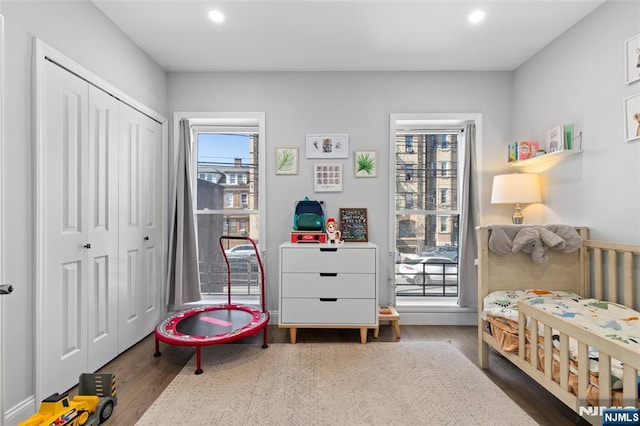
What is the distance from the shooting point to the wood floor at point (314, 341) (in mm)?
1798

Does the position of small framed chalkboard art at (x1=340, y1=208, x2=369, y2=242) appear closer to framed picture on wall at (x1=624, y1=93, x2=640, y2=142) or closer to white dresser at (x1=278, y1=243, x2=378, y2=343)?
white dresser at (x1=278, y1=243, x2=378, y2=343)

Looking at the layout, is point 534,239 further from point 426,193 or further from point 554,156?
point 426,193

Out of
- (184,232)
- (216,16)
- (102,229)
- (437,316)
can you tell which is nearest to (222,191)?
(184,232)

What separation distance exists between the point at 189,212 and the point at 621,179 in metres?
3.39

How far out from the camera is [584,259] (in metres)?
2.25

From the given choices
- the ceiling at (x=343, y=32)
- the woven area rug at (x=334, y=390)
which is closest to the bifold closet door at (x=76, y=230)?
the woven area rug at (x=334, y=390)

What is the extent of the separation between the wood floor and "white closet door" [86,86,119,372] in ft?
0.77

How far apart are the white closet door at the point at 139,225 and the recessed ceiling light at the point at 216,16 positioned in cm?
96

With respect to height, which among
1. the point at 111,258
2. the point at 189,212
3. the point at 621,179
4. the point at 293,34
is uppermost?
the point at 293,34

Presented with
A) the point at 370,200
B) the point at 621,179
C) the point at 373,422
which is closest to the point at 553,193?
the point at 621,179

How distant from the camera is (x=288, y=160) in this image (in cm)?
316

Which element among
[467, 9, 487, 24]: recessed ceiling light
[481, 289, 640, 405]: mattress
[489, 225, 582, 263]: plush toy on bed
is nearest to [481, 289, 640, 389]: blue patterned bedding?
[481, 289, 640, 405]: mattress

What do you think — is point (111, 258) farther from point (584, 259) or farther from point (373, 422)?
point (584, 259)

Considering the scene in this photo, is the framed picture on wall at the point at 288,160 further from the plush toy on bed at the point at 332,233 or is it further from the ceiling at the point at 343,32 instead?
the ceiling at the point at 343,32
